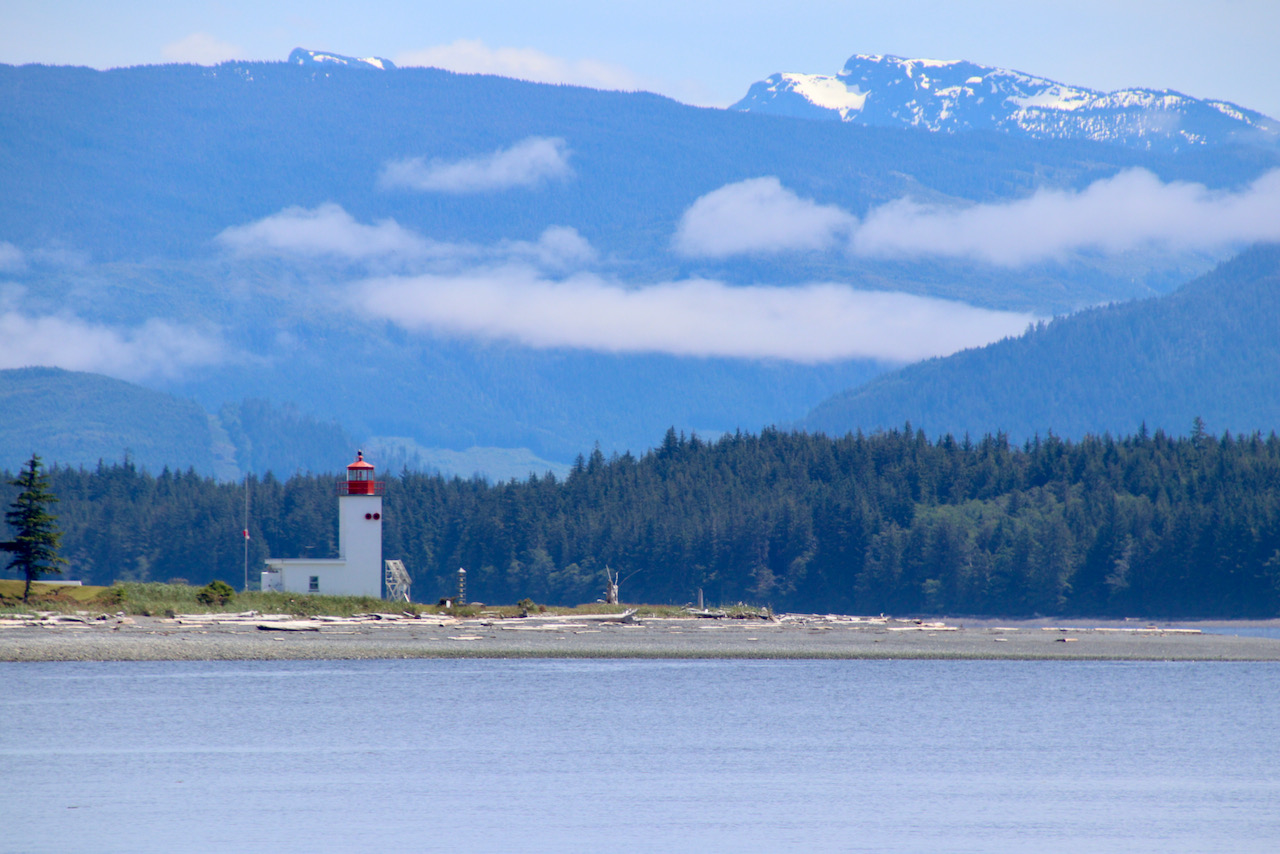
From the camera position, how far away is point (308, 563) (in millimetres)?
87062

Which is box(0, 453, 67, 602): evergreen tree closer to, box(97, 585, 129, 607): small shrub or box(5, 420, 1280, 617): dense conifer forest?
box(97, 585, 129, 607): small shrub

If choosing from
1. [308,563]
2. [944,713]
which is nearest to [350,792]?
[944,713]

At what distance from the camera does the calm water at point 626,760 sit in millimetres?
35031

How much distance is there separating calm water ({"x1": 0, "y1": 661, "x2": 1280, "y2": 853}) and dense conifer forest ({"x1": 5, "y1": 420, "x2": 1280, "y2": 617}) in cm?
7439

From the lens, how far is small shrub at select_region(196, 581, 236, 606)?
261 feet

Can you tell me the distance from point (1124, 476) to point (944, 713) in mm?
115209

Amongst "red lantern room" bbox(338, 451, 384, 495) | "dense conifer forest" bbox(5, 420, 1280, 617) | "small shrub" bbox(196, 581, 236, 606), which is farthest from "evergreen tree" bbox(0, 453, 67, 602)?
"dense conifer forest" bbox(5, 420, 1280, 617)

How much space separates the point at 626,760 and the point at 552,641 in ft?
113

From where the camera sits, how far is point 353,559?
8625cm

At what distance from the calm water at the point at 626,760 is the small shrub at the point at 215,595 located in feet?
31.5

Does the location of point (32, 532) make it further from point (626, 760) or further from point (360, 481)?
point (626, 760)

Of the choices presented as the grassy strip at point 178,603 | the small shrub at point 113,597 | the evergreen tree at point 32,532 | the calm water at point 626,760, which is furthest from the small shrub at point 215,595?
the calm water at point 626,760

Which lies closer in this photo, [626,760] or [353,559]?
[626,760]

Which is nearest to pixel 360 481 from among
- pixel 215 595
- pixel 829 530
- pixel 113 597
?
pixel 215 595
